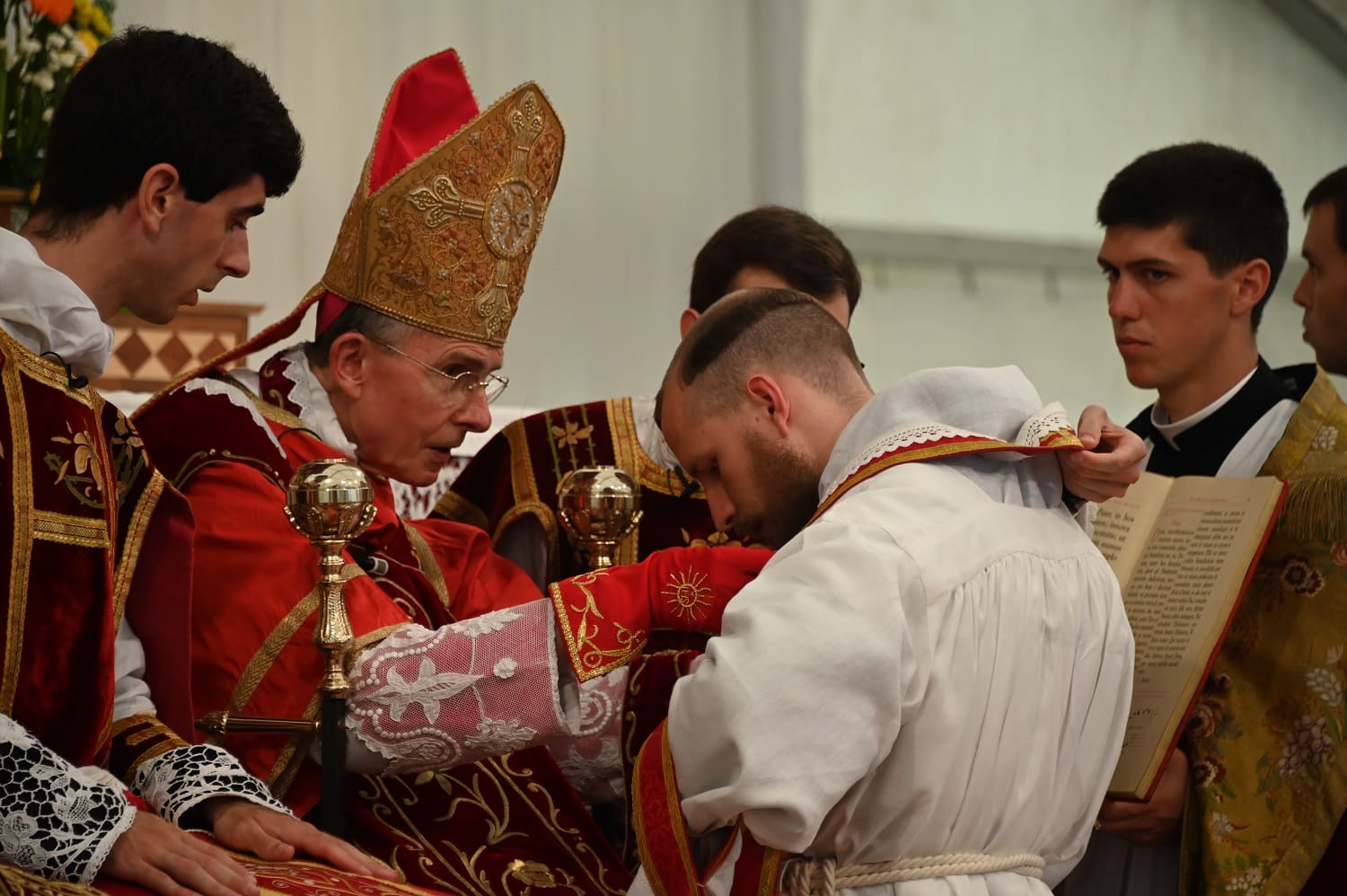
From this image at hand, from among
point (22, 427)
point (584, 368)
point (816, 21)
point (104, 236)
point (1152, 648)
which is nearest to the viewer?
point (22, 427)

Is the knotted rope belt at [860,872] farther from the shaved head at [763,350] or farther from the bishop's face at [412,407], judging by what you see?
the bishop's face at [412,407]

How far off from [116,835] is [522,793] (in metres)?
0.98

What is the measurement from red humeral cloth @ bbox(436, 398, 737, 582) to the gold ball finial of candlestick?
1.09 m

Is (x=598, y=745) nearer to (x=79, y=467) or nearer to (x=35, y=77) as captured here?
(x=79, y=467)

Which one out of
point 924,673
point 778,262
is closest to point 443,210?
point 778,262

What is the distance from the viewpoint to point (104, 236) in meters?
2.62

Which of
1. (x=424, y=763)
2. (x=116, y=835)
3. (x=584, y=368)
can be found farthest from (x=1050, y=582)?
(x=584, y=368)

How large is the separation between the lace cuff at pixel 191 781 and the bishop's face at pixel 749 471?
2.73ft

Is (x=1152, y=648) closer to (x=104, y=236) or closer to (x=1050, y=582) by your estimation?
(x=1050, y=582)

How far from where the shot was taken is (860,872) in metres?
2.20

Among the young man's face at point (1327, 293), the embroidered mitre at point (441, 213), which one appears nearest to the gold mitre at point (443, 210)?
the embroidered mitre at point (441, 213)

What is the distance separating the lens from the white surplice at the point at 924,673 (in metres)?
2.04

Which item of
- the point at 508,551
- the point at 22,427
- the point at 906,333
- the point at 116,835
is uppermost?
the point at 22,427

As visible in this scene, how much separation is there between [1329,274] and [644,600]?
1817 mm
